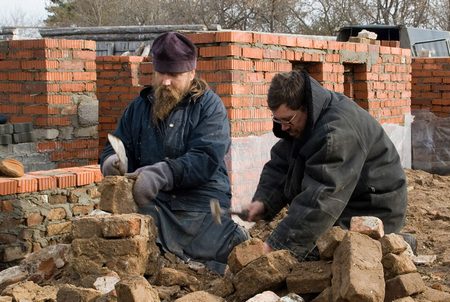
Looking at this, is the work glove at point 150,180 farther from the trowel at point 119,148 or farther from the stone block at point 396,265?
the stone block at point 396,265

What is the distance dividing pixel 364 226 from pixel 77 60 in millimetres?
4753

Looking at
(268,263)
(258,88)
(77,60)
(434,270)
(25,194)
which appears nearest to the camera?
(268,263)

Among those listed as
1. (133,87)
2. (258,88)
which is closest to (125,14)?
(133,87)

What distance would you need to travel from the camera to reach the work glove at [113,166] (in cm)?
437

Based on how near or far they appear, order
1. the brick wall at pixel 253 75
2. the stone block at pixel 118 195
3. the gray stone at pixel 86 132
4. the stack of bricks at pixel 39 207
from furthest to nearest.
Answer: the gray stone at pixel 86 132 → the brick wall at pixel 253 75 → the stack of bricks at pixel 39 207 → the stone block at pixel 118 195

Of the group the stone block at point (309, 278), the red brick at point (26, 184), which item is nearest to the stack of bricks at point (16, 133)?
the red brick at point (26, 184)

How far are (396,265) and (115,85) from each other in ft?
20.0

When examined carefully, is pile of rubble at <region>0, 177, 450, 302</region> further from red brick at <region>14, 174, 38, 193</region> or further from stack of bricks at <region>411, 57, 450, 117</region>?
stack of bricks at <region>411, 57, 450, 117</region>

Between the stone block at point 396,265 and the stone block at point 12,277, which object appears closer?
the stone block at point 396,265

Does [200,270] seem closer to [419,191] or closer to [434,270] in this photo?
[434,270]

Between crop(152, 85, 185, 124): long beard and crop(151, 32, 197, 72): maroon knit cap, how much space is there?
116 mm

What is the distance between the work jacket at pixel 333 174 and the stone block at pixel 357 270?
0.28 meters

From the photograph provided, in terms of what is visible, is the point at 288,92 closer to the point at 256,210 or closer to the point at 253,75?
the point at 256,210

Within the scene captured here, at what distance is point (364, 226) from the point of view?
3.75 m
